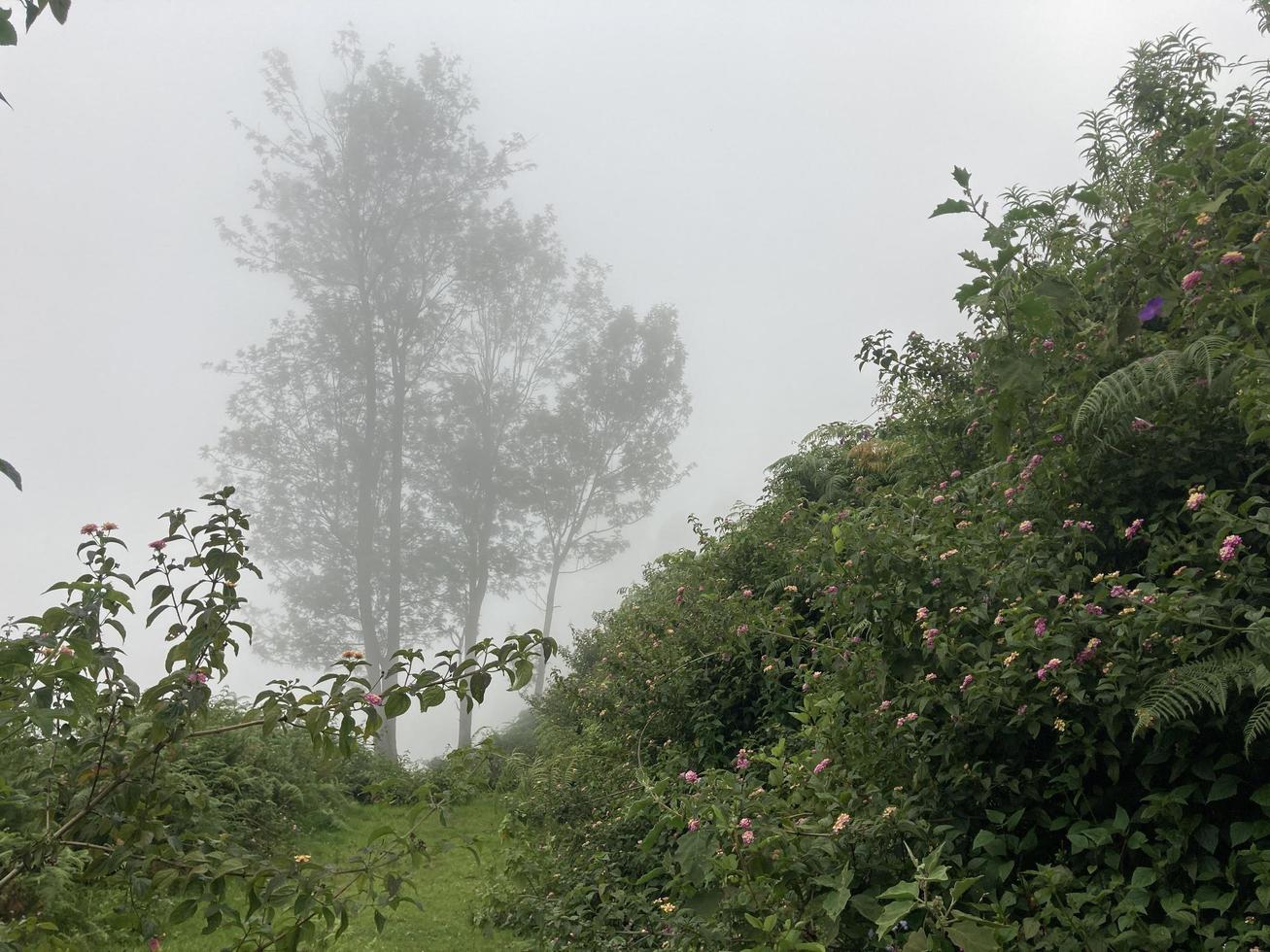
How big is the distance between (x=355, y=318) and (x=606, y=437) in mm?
5937

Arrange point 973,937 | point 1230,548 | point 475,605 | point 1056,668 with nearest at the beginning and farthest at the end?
1. point 973,937
2. point 1230,548
3. point 1056,668
4. point 475,605

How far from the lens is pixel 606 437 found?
63.6ft

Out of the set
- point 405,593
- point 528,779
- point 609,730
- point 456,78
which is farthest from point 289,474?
point 609,730

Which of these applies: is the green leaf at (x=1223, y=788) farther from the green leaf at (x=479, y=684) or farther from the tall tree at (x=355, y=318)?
the tall tree at (x=355, y=318)

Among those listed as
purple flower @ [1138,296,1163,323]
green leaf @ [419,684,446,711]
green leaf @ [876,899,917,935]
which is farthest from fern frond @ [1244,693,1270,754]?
green leaf @ [419,684,446,711]

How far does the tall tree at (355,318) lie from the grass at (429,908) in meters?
7.66

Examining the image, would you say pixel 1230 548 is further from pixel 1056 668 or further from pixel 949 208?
pixel 949 208

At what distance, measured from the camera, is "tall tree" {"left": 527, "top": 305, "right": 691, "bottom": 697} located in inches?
728

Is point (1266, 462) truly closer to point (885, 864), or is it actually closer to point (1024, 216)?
point (1024, 216)

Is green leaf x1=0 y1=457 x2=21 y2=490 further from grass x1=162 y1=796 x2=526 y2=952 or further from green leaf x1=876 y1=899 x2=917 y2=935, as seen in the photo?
green leaf x1=876 y1=899 x2=917 y2=935

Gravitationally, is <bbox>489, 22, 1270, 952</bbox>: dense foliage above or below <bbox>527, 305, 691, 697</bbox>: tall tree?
below

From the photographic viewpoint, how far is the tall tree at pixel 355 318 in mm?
16938

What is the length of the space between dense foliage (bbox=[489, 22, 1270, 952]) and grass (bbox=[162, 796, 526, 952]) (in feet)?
3.18

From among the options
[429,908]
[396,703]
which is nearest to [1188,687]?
[396,703]
